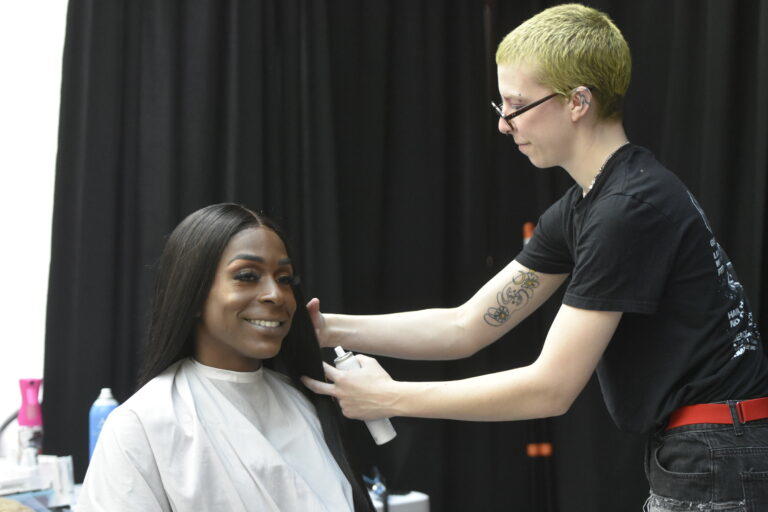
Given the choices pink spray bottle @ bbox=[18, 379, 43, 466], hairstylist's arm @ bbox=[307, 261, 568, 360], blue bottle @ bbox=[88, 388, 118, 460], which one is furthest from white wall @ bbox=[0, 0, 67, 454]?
hairstylist's arm @ bbox=[307, 261, 568, 360]

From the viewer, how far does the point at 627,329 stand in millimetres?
1565

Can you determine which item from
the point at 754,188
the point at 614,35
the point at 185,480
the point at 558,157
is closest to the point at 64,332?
the point at 185,480

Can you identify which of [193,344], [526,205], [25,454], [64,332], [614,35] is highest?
[614,35]

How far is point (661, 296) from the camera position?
4.91 feet

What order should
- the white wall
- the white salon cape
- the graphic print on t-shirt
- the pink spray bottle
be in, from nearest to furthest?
1. the white salon cape
2. the graphic print on t-shirt
3. the pink spray bottle
4. the white wall

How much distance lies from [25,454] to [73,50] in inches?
47.7

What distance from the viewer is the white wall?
267 cm

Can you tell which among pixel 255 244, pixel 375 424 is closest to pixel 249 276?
pixel 255 244

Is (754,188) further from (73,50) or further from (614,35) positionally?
(73,50)

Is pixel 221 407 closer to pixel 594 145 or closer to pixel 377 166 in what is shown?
pixel 594 145

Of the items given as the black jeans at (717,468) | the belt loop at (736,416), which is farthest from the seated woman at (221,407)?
the belt loop at (736,416)

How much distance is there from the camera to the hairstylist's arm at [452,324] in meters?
1.93

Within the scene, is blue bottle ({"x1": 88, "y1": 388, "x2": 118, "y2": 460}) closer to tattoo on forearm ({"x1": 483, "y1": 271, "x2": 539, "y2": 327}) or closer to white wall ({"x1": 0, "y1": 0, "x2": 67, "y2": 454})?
white wall ({"x1": 0, "y1": 0, "x2": 67, "y2": 454})

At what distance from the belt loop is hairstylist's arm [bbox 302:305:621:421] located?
23 cm
